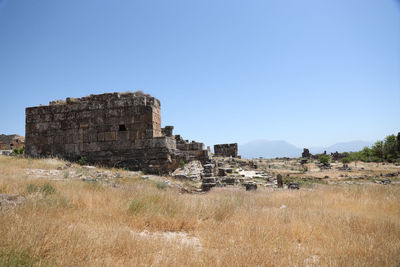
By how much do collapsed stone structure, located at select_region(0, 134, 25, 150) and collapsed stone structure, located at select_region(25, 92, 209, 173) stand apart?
15.9 m

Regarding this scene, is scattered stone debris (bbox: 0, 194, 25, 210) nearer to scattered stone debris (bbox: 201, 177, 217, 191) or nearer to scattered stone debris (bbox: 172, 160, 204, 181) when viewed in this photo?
scattered stone debris (bbox: 201, 177, 217, 191)

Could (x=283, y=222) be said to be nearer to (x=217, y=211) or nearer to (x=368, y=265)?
(x=217, y=211)

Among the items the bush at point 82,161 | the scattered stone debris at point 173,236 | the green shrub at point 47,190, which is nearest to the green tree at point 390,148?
the bush at point 82,161

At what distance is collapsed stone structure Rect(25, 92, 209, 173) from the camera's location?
11.7 metres

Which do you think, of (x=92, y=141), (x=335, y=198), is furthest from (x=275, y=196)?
(x=92, y=141)

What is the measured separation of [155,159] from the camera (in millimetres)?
11648

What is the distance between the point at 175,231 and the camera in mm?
4676

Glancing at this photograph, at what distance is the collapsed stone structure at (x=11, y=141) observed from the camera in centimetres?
2520

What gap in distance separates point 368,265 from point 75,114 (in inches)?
500

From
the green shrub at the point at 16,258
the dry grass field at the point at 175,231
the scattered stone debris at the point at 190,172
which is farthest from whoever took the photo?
the scattered stone debris at the point at 190,172

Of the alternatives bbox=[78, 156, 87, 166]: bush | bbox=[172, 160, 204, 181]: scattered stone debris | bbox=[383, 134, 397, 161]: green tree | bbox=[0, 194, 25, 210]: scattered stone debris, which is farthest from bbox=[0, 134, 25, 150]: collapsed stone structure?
bbox=[383, 134, 397, 161]: green tree

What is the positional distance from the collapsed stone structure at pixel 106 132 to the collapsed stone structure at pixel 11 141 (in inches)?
627

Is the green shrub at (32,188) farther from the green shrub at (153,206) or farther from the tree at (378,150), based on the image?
the tree at (378,150)

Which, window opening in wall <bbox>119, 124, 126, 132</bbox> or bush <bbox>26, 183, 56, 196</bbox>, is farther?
window opening in wall <bbox>119, 124, 126, 132</bbox>
